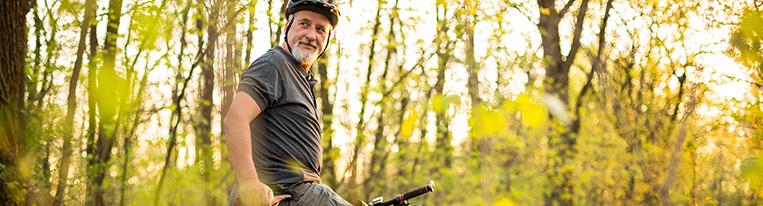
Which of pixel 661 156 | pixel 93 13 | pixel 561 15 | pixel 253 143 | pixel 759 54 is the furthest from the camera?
pixel 561 15

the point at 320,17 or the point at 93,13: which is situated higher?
the point at 93,13

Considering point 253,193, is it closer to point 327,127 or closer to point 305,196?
point 305,196

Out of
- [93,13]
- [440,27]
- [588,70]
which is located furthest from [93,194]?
[588,70]

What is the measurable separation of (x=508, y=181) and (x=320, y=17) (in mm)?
11646

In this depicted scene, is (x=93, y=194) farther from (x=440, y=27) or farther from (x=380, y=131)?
(x=440, y=27)

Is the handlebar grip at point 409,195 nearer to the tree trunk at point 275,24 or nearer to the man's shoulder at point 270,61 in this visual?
the man's shoulder at point 270,61

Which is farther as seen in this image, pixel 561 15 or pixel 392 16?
pixel 561 15

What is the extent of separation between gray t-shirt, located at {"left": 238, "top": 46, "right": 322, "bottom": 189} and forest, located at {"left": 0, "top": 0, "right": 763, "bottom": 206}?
2764 millimetres

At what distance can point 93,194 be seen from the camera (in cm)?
982

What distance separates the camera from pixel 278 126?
2936mm

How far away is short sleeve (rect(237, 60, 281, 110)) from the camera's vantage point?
113 inches

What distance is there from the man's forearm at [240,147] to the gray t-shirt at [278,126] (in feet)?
0.37

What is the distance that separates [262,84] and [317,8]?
0.44 metres

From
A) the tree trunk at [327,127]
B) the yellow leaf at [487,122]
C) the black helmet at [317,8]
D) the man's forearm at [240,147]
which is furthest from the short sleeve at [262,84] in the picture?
the tree trunk at [327,127]
